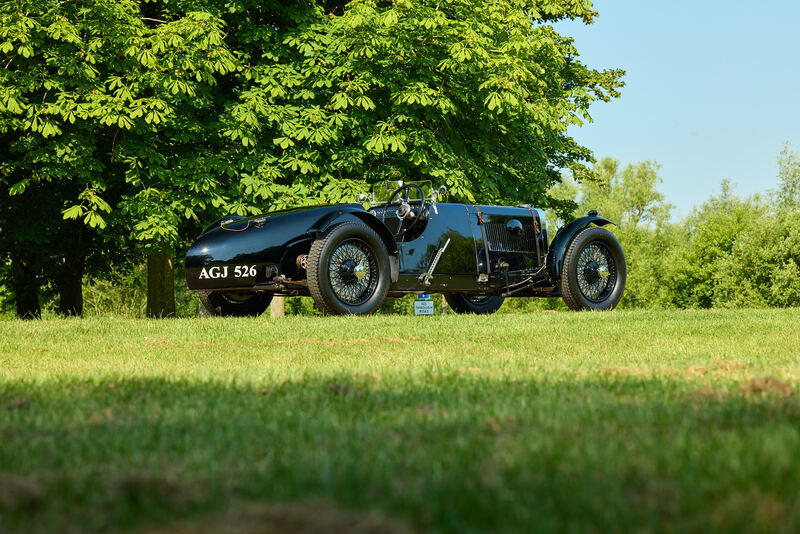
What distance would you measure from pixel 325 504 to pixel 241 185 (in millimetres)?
13576

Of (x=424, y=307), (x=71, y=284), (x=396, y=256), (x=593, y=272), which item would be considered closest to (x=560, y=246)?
(x=593, y=272)

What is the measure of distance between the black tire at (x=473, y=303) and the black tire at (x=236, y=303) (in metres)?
3.38

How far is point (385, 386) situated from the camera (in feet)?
15.6

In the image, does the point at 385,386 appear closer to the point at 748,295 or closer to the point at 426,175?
the point at 426,175

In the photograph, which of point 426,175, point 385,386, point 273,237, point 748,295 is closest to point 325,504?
point 385,386

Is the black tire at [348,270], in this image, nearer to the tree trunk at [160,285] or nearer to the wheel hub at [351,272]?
the wheel hub at [351,272]

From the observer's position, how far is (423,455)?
292 centimetres

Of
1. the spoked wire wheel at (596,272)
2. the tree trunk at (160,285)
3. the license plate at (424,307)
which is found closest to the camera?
the license plate at (424,307)

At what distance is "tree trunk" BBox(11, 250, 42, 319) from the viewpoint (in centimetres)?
2294

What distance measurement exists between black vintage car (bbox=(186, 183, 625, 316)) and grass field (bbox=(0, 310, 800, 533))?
3.43m

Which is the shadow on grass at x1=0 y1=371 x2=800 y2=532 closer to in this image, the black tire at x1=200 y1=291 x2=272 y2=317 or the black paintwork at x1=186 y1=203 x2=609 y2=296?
the black paintwork at x1=186 y1=203 x2=609 y2=296

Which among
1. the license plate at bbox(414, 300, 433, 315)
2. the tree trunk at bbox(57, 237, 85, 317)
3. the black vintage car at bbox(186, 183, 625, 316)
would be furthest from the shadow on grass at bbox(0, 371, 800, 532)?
the tree trunk at bbox(57, 237, 85, 317)

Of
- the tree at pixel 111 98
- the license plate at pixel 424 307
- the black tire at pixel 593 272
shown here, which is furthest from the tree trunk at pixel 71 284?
the black tire at pixel 593 272

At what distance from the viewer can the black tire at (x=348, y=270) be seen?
9992mm
